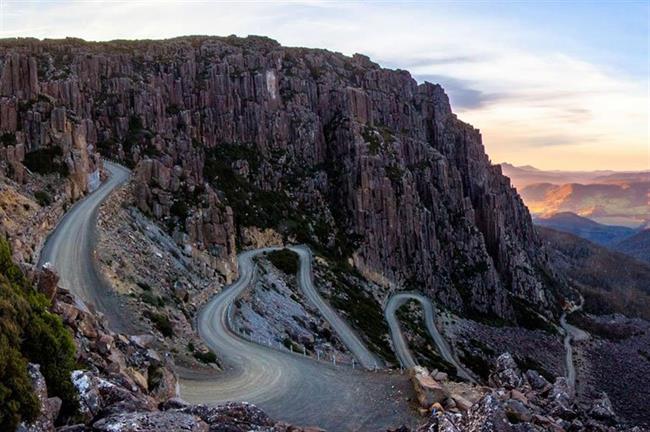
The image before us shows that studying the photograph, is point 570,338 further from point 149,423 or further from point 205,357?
point 149,423

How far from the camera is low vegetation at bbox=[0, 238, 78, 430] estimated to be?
13.7 m

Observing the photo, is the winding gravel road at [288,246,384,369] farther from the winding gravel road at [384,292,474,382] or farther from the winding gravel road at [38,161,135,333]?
the winding gravel road at [38,161,135,333]

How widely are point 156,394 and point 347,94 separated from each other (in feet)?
489

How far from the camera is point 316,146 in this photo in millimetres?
156875

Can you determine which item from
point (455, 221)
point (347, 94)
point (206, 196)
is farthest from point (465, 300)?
point (206, 196)

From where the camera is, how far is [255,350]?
4247 centimetres

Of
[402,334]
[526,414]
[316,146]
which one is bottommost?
[402,334]

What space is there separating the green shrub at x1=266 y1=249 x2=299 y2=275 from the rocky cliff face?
914 centimetres

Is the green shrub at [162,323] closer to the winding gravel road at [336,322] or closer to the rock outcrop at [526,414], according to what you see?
the rock outcrop at [526,414]

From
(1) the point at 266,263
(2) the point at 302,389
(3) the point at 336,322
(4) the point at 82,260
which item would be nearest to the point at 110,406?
(2) the point at 302,389

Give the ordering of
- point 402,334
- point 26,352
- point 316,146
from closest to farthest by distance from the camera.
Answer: point 26,352 → point 402,334 → point 316,146

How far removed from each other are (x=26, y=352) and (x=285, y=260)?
3151 inches

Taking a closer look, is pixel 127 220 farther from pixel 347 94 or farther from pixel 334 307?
pixel 347 94

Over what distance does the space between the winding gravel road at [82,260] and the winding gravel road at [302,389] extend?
24.5ft
